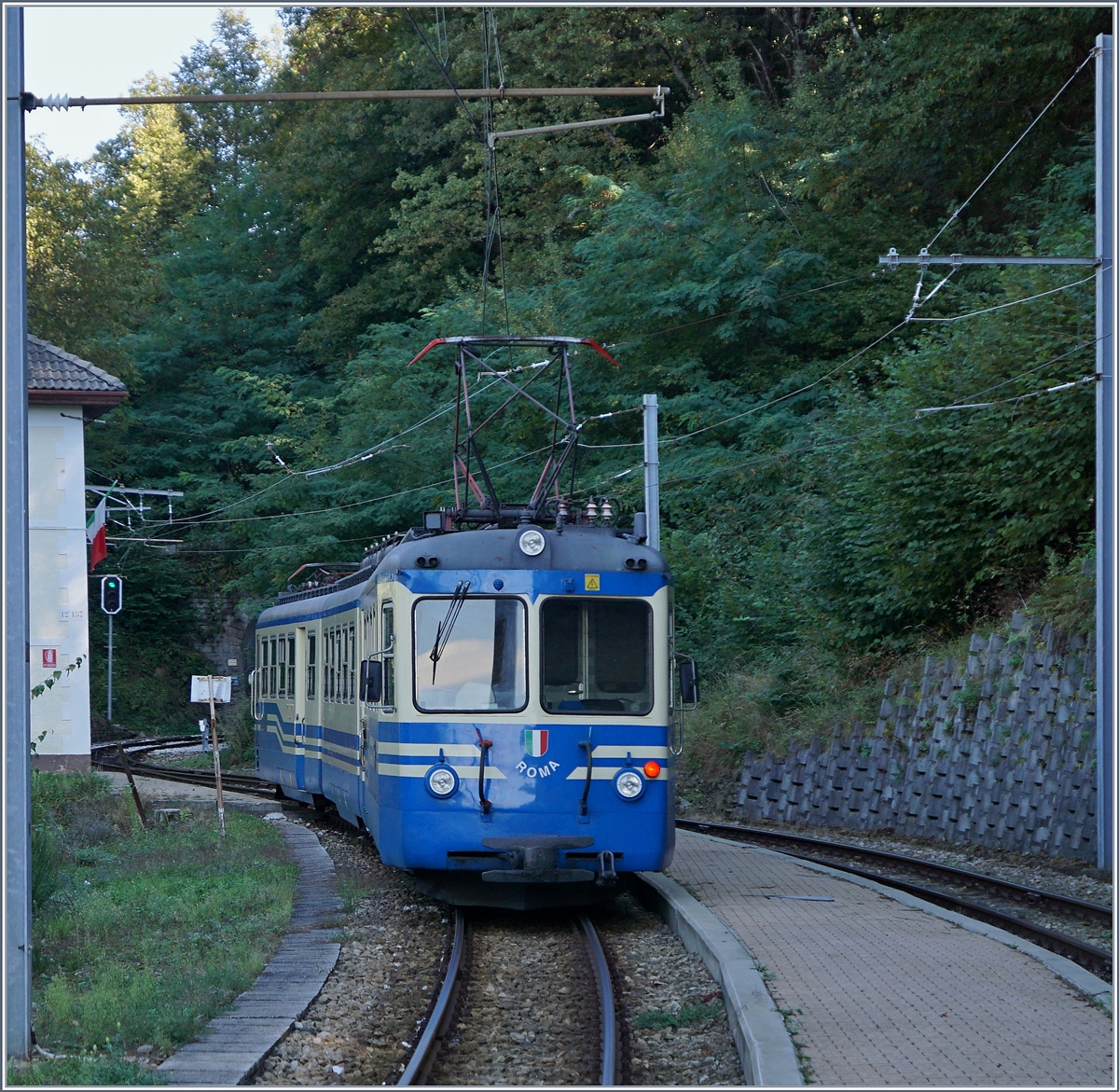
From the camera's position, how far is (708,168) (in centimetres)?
3350

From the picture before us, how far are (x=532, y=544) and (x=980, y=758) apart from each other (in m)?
7.84

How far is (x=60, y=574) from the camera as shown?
27297 mm

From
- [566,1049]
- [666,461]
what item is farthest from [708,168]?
[566,1049]

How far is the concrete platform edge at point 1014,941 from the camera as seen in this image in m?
8.08

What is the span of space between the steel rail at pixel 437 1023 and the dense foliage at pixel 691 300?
9203 millimetres

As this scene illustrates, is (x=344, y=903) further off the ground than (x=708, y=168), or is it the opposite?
(x=708, y=168)

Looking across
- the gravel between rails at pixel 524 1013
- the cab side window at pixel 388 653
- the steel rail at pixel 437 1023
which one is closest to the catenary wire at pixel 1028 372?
the cab side window at pixel 388 653

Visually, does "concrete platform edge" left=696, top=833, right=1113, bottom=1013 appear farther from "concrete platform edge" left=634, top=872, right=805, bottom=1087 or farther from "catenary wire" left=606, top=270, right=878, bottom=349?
"catenary wire" left=606, top=270, right=878, bottom=349

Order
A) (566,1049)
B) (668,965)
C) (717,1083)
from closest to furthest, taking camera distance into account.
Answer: (717,1083) < (566,1049) < (668,965)

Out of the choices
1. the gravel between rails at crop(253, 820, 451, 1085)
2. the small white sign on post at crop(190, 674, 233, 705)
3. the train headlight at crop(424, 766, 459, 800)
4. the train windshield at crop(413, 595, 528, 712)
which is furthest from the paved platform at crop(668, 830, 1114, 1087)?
the small white sign on post at crop(190, 674, 233, 705)

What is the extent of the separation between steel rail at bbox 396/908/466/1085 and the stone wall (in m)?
7.41

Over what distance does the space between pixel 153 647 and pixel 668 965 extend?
39511 mm

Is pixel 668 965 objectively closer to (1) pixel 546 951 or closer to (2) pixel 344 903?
(1) pixel 546 951

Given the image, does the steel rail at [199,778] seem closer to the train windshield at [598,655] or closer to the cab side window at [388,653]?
the cab side window at [388,653]
